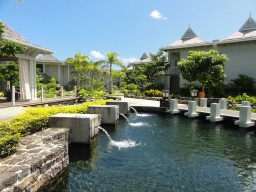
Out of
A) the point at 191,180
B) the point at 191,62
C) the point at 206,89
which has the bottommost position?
the point at 191,180

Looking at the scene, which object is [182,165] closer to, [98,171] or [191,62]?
[98,171]

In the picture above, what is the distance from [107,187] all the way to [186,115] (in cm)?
1301

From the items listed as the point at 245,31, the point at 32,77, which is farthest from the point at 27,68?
the point at 245,31

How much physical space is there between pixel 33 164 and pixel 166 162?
4568 mm

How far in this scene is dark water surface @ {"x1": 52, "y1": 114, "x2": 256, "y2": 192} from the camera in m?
7.05

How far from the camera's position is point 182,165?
8.59 metres

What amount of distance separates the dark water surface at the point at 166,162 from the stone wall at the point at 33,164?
0.55m

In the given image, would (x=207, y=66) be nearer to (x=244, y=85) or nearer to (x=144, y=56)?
(x=244, y=85)

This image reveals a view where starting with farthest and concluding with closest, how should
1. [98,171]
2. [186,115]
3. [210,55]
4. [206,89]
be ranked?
[206,89], [210,55], [186,115], [98,171]

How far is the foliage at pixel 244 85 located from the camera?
84.8 ft

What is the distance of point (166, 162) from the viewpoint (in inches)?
348

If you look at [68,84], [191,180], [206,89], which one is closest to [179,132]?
[191,180]

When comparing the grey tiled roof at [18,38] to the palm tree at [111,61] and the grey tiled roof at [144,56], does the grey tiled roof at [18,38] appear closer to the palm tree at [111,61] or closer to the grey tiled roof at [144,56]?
the palm tree at [111,61]

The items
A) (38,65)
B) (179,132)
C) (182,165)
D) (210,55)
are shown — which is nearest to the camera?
(182,165)
